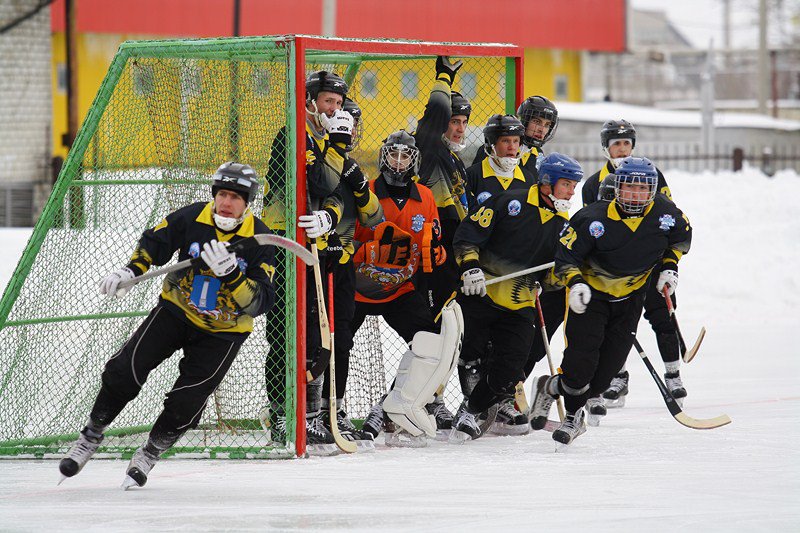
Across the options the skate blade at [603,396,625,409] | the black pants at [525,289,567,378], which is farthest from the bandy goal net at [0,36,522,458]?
the skate blade at [603,396,625,409]

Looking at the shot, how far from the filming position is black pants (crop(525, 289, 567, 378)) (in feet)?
24.5

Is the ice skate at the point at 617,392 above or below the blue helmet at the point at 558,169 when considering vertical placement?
below

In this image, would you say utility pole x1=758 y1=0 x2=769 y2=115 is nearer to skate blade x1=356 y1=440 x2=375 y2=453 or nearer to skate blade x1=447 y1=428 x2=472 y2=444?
skate blade x1=447 y1=428 x2=472 y2=444

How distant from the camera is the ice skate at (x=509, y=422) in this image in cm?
709

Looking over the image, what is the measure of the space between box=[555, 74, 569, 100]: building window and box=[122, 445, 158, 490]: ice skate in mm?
29791

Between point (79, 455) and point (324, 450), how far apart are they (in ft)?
4.49

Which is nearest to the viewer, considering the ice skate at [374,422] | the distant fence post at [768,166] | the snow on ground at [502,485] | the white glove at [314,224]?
the snow on ground at [502,485]

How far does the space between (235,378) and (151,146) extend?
128cm

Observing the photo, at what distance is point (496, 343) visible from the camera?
6.87m

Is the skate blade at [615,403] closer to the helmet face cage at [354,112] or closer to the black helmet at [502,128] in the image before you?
the black helmet at [502,128]

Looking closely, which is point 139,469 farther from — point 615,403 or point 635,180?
point 615,403

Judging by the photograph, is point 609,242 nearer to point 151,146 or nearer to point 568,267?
point 568,267

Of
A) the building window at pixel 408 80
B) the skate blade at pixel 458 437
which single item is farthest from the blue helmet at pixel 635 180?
the building window at pixel 408 80

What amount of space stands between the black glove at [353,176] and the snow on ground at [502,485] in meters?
1.29
